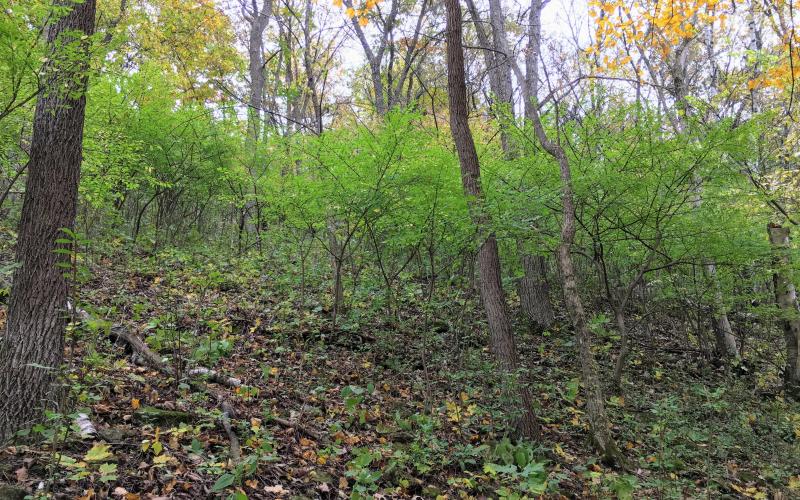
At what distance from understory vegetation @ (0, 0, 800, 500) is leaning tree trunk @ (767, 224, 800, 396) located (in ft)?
0.13

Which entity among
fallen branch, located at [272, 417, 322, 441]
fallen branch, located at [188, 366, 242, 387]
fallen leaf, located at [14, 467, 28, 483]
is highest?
fallen branch, located at [188, 366, 242, 387]

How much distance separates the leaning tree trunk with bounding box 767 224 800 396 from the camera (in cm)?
848

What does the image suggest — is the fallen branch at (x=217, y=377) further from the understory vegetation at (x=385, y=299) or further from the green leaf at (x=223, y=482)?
the green leaf at (x=223, y=482)

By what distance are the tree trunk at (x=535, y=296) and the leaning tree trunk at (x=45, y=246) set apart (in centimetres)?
836

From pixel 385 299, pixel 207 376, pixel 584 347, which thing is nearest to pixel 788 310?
pixel 584 347

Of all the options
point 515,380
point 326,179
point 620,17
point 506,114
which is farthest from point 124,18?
point 515,380

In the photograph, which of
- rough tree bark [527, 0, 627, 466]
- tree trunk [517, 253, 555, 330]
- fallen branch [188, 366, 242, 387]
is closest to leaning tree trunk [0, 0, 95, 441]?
fallen branch [188, 366, 242, 387]

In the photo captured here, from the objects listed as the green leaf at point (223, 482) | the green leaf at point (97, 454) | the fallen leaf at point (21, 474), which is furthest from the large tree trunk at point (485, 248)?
the fallen leaf at point (21, 474)

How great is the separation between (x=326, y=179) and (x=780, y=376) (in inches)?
387

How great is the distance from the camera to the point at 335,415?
17.0 ft

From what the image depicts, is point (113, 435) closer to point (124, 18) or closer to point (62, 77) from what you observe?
point (62, 77)

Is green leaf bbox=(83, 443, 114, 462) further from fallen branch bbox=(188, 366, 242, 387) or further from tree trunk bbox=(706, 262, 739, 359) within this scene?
tree trunk bbox=(706, 262, 739, 359)

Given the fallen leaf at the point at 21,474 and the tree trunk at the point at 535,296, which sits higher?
the tree trunk at the point at 535,296

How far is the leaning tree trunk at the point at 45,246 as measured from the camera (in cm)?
337
